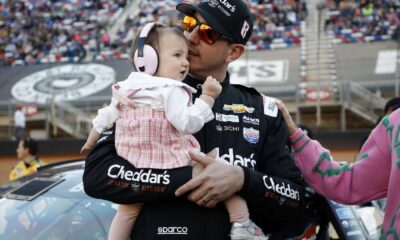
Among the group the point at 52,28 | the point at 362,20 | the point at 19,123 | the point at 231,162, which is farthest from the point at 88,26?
the point at 231,162

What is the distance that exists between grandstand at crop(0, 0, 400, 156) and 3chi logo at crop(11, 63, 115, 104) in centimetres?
3

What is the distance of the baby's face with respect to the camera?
2.33 metres

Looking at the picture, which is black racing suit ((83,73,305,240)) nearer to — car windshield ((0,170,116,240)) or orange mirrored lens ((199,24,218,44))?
orange mirrored lens ((199,24,218,44))

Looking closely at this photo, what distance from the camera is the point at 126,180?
2.24m

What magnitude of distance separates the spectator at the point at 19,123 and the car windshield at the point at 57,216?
17030mm

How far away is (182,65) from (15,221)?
4.23 ft

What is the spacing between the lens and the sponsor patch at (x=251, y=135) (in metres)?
2.40

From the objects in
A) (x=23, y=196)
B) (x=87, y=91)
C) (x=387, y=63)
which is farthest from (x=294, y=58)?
(x=23, y=196)

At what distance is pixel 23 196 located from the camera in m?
3.24

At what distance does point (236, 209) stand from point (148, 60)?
61 centimetres

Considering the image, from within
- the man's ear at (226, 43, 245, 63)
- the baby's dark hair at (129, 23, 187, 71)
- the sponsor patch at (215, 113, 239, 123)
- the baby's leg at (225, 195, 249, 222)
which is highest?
the baby's dark hair at (129, 23, 187, 71)

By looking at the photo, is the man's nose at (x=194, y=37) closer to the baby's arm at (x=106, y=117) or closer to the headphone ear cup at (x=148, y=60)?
the headphone ear cup at (x=148, y=60)

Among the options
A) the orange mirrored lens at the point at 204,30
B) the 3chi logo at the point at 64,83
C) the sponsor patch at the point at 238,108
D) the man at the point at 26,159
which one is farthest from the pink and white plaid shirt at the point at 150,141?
the 3chi logo at the point at 64,83

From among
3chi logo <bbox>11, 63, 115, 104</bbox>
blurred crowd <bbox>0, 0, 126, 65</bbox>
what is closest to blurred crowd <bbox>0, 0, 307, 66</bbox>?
blurred crowd <bbox>0, 0, 126, 65</bbox>
